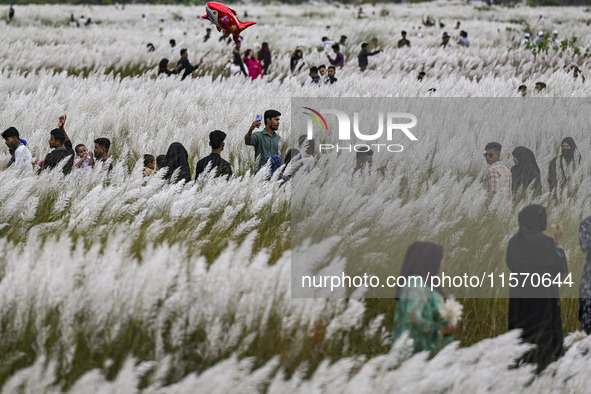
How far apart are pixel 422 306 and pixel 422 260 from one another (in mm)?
260

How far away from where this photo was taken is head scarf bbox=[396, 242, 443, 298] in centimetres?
390

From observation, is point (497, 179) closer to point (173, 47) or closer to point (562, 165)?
point (562, 165)

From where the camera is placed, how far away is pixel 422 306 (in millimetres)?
3822

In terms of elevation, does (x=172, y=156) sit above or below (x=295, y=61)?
below

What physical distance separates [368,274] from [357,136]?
5.43 m

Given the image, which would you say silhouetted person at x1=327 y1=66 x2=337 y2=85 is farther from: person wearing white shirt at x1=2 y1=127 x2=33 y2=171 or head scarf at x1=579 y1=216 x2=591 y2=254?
head scarf at x1=579 y1=216 x2=591 y2=254

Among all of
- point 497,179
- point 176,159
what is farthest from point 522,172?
point 176,159

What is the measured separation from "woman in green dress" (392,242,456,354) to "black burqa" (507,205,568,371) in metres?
0.87

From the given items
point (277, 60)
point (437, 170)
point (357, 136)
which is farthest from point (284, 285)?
A: point (277, 60)

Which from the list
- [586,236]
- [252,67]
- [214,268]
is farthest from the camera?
[252,67]

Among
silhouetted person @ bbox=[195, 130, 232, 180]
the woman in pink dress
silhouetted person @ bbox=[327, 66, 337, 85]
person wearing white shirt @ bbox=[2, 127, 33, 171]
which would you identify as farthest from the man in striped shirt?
the woman in pink dress

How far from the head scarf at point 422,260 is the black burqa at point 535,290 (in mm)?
977

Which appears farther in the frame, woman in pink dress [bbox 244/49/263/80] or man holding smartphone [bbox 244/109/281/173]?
woman in pink dress [bbox 244/49/263/80]

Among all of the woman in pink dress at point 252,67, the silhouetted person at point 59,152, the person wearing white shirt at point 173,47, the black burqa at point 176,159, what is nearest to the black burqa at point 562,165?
the black burqa at point 176,159
